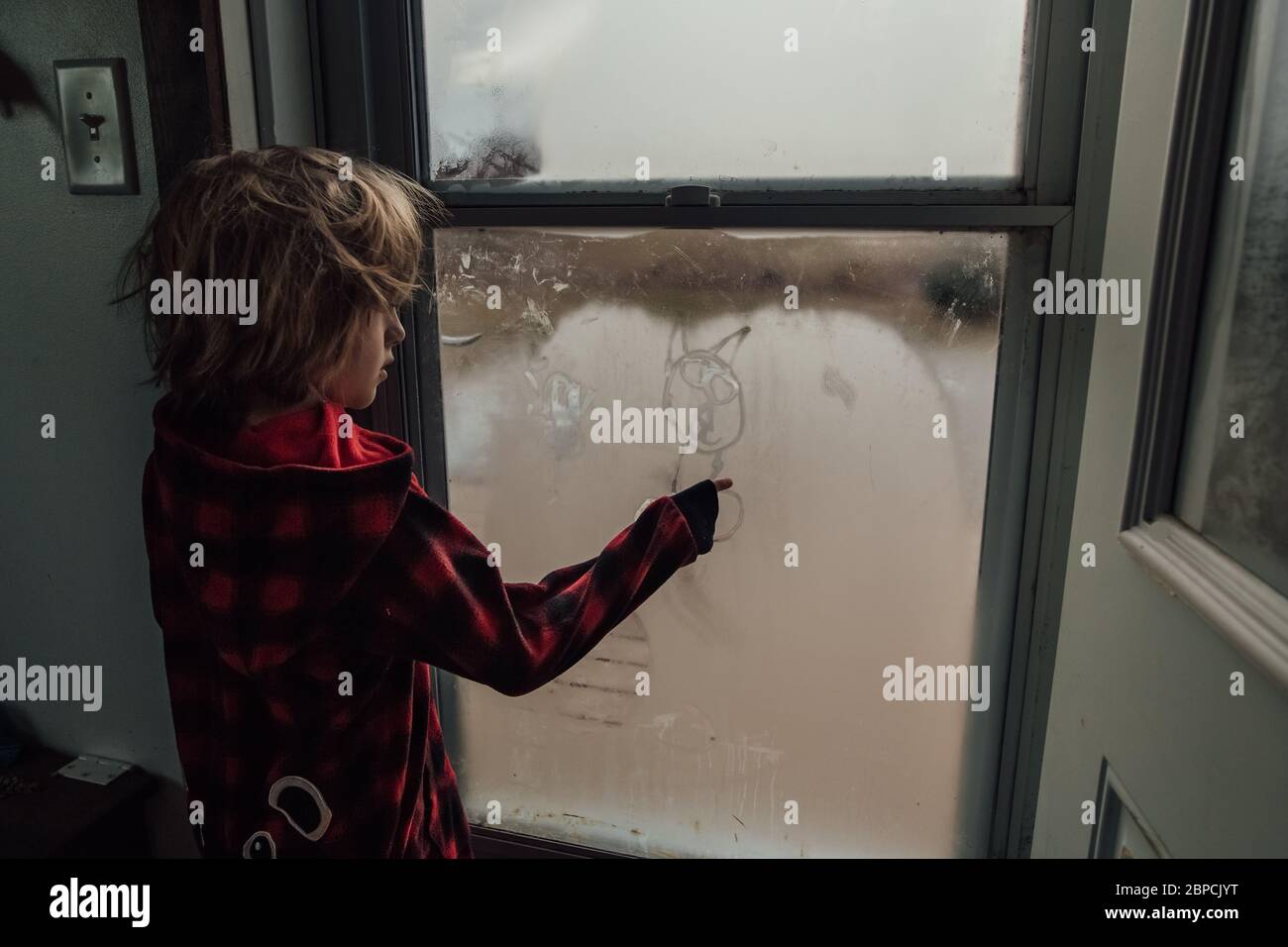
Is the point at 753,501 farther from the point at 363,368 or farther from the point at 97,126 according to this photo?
the point at 97,126

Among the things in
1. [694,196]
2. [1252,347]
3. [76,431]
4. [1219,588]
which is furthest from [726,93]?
[76,431]

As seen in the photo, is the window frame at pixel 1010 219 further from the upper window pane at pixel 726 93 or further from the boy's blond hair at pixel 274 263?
the boy's blond hair at pixel 274 263

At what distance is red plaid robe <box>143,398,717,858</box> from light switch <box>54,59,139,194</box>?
14.6 inches

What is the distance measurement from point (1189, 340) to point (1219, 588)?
0.72 feet

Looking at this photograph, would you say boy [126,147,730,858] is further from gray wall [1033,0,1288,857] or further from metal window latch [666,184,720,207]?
gray wall [1033,0,1288,857]

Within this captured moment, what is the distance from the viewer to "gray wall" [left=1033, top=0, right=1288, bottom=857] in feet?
2.06

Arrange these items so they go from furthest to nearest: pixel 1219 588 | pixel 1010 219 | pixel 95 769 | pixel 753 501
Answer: pixel 95 769
pixel 753 501
pixel 1010 219
pixel 1219 588

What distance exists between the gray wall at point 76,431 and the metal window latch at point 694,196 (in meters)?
0.58

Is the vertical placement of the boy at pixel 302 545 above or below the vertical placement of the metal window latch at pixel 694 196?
below

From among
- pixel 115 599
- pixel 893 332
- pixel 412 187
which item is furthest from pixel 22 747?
pixel 893 332

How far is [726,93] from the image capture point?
0.91 m

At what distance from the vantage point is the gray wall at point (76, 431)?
0.92m

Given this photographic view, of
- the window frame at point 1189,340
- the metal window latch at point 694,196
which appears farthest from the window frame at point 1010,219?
the window frame at point 1189,340

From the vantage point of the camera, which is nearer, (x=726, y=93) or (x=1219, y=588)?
(x=1219, y=588)
